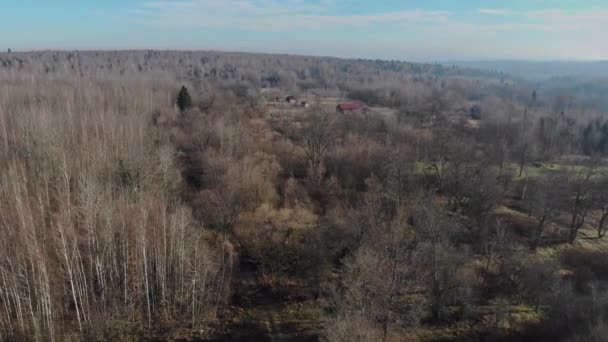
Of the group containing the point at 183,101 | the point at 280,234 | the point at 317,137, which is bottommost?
the point at 280,234

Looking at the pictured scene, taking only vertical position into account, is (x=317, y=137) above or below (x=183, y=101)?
below

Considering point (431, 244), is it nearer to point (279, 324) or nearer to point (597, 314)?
point (597, 314)

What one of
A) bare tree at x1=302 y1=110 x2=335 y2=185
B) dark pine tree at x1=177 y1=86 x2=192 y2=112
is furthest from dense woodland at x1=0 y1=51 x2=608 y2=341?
dark pine tree at x1=177 y1=86 x2=192 y2=112

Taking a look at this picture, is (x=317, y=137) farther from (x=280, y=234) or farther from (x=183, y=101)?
(x=183, y=101)

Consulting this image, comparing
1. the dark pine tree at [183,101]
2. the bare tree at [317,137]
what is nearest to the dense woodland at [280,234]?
the bare tree at [317,137]

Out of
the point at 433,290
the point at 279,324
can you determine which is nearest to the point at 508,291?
the point at 433,290

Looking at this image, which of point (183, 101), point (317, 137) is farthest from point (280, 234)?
point (183, 101)

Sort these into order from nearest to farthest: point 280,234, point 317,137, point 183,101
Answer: point 280,234 → point 317,137 → point 183,101

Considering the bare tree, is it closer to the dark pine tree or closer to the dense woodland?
A: the dense woodland

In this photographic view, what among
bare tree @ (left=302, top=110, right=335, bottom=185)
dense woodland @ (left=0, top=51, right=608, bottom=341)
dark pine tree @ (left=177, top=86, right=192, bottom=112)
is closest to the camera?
dense woodland @ (left=0, top=51, right=608, bottom=341)
